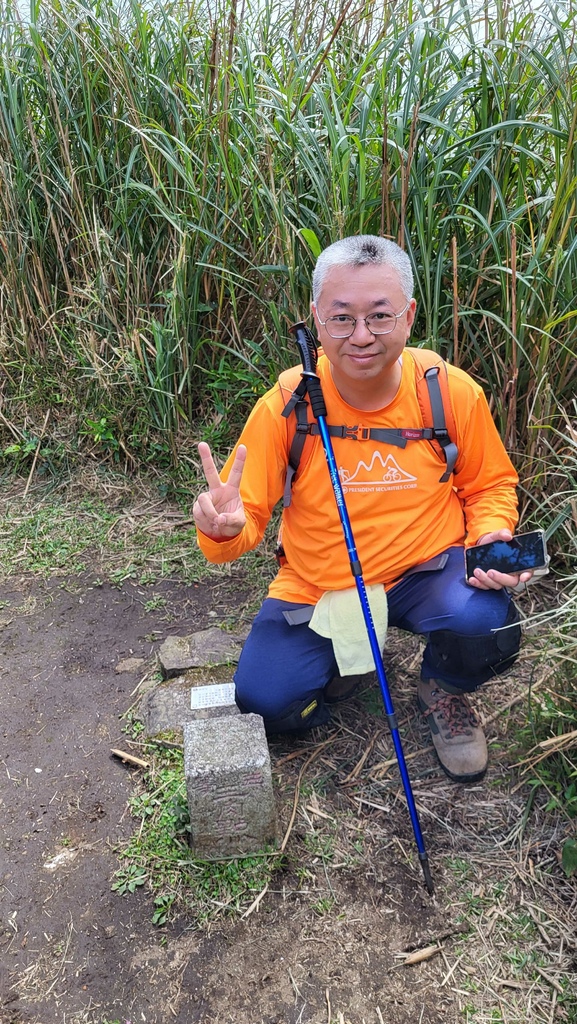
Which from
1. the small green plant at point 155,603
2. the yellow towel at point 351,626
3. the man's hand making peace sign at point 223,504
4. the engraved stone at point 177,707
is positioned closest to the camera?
the man's hand making peace sign at point 223,504

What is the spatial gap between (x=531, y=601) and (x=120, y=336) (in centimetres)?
236

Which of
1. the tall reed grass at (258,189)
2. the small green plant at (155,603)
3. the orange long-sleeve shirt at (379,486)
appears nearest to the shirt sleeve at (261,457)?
the orange long-sleeve shirt at (379,486)

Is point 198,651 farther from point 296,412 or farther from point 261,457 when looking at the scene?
point 296,412

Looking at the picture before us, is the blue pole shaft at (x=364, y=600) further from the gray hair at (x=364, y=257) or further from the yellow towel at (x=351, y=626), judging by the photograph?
the gray hair at (x=364, y=257)

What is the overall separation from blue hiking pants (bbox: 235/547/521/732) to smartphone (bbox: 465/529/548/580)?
93 mm

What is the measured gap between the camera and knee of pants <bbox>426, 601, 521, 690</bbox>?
7.41 feet

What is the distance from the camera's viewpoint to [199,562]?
3453 millimetres

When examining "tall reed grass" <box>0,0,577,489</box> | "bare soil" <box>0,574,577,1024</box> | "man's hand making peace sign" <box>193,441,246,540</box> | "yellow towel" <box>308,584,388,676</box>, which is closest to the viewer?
"bare soil" <box>0,574,577,1024</box>

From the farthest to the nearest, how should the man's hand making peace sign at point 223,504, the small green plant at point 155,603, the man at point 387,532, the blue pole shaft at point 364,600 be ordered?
1. the small green plant at point 155,603
2. the man at point 387,532
3. the blue pole shaft at point 364,600
4. the man's hand making peace sign at point 223,504

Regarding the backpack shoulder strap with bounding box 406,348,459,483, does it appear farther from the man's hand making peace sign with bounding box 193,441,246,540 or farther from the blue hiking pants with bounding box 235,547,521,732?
the man's hand making peace sign with bounding box 193,441,246,540

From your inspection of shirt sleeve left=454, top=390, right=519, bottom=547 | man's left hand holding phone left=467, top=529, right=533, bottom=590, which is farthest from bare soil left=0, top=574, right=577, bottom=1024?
shirt sleeve left=454, top=390, right=519, bottom=547

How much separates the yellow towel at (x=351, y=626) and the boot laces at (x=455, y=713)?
295 millimetres

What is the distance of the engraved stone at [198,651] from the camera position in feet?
9.12

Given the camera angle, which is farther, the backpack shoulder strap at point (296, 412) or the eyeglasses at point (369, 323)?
the backpack shoulder strap at point (296, 412)
